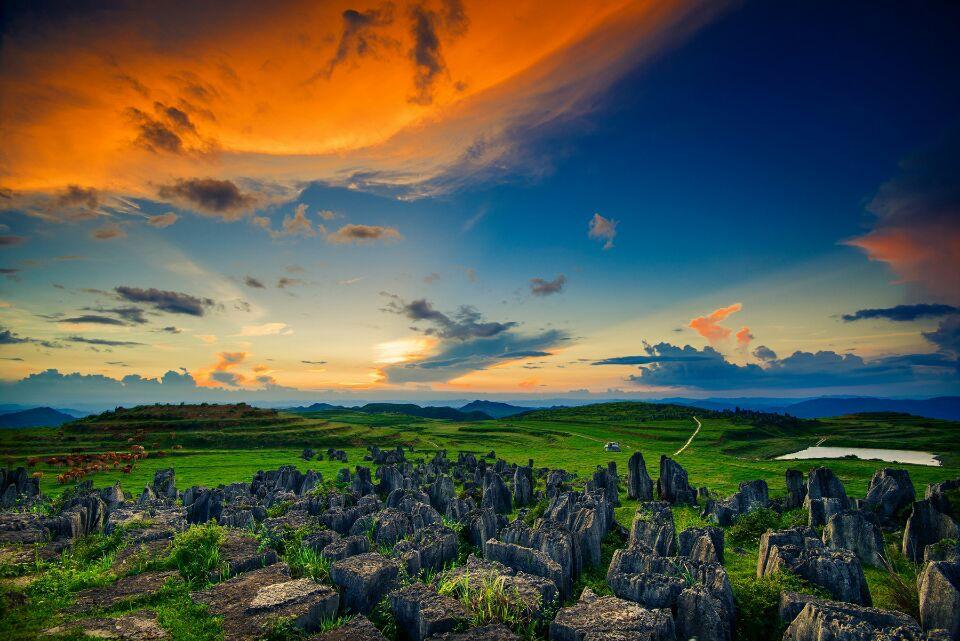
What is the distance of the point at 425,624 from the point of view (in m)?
7.29

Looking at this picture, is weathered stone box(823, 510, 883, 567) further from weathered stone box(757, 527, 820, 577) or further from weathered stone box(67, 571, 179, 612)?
weathered stone box(67, 571, 179, 612)

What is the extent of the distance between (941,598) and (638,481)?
16.6 m

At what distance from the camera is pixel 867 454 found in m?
52.7

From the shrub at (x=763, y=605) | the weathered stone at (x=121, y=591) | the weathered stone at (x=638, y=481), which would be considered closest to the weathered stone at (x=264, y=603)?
the weathered stone at (x=121, y=591)

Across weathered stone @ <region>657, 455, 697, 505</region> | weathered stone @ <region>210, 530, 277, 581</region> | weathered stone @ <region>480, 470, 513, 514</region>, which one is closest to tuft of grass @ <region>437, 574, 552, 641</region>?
weathered stone @ <region>210, 530, 277, 581</region>

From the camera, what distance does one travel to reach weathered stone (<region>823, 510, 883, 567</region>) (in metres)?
12.0

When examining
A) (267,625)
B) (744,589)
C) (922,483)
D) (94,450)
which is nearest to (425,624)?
(267,625)

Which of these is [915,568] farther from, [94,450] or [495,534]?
[94,450]

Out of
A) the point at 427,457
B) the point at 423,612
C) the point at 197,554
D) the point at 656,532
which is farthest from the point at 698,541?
the point at 427,457

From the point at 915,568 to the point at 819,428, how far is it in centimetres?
9511

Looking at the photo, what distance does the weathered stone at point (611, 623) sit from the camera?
265 inches

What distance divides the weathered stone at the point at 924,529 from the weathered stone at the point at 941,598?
20.9ft

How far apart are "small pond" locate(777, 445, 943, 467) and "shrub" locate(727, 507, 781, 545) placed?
40.2 metres

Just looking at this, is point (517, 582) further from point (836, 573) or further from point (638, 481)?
point (638, 481)
